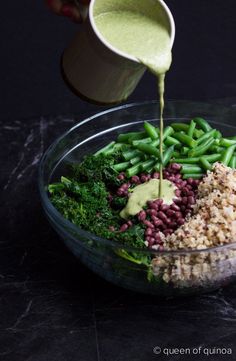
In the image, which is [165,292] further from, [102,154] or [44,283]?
[102,154]

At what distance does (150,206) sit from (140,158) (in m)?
0.48

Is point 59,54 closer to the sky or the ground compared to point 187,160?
closer to the ground

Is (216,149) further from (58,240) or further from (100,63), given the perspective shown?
(100,63)

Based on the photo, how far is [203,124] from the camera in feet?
12.9

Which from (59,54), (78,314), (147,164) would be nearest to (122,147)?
(147,164)

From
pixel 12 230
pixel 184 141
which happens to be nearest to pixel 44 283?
pixel 12 230

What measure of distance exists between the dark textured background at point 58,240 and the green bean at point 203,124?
3.28 ft

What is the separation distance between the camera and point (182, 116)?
4.04 m

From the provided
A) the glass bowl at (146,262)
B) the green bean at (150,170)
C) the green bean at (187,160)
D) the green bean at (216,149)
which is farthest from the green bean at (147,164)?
the glass bowl at (146,262)

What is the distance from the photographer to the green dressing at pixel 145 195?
3.39 metres

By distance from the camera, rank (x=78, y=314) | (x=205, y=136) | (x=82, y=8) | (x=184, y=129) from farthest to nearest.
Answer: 1. (x=184, y=129)
2. (x=205, y=136)
3. (x=78, y=314)
4. (x=82, y=8)

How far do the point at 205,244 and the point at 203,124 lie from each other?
112 cm

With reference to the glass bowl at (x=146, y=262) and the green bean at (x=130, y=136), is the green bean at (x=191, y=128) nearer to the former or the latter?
the green bean at (x=130, y=136)

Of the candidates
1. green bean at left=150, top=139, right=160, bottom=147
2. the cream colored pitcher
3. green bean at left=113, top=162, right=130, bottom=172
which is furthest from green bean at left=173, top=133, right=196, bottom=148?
the cream colored pitcher
